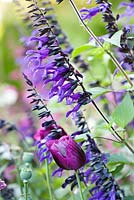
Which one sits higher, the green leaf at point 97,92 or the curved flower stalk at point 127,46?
the curved flower stalk at point 127,46

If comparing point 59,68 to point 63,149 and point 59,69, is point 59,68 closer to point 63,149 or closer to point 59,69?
point 59,69

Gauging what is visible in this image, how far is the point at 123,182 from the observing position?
5.08ft

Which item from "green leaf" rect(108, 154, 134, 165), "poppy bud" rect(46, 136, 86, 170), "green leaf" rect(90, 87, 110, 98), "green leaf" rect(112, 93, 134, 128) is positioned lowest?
"green leaf" rect(108, 154, 134, 165)

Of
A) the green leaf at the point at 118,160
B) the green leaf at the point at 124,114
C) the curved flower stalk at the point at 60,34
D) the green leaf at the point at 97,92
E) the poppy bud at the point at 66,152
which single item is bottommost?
the green leaf at the point at 118,160

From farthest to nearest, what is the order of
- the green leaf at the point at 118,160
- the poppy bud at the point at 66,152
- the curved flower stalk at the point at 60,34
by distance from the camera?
the curved flower stalk at the point at 60,34
the green leaf at the point at 118,160
the poppy bud at the point at 66,152

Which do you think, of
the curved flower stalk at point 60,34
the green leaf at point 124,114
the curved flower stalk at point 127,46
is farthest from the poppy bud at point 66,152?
the curved flower stalk at point 60,34

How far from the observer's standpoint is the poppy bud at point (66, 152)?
0.92 m

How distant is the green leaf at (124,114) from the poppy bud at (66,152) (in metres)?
0.10

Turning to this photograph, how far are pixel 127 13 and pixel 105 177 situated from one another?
Result: 0.43 m

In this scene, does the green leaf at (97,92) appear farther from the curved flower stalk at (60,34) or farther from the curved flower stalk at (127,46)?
the curved flower stalk at (60,34)

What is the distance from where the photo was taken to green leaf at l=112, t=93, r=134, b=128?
99 cm

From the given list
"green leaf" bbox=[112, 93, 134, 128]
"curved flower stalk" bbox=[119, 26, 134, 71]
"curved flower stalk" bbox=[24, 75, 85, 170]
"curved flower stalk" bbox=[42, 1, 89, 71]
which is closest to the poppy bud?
"curved flower stalk" bbox=[24, 75, 85, 170]

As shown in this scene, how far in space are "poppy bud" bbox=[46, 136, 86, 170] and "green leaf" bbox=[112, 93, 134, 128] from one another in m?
0.10

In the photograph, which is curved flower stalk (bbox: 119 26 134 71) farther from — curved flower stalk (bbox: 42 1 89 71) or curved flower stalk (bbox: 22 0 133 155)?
curved flower stalk (bbox: 42 1 89 71)
